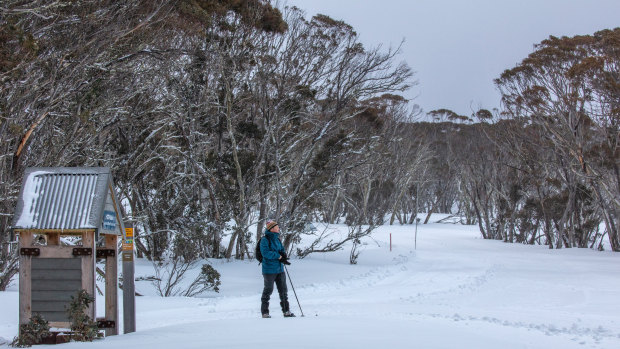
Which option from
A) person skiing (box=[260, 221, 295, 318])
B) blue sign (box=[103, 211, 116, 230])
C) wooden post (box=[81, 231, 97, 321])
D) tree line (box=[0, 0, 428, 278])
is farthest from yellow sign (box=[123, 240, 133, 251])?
tree line (box=[0, 0, 428, 278])

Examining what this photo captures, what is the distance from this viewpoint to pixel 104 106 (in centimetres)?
1327

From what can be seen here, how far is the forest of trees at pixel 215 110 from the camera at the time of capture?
1165 centimetres

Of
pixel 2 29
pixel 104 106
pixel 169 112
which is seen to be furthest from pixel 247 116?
pixel 2 29

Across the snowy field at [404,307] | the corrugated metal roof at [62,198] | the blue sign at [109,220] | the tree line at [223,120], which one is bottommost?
the snowy field at [404,307]

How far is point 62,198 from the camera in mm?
6879

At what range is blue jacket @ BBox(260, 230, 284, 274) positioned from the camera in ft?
29.8

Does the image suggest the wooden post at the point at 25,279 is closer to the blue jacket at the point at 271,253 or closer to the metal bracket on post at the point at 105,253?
the metal bracket on post at the point at 105,253

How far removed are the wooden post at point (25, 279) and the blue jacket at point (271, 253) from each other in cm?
331

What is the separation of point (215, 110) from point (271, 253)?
1146 centimetres

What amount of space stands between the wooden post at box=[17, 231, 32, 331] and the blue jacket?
3.31m

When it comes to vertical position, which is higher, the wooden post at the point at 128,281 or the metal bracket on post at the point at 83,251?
the metal bracket on post at the point at 83,251

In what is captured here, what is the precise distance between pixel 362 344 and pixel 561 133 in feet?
68.3

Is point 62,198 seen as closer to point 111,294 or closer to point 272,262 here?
point 111,294

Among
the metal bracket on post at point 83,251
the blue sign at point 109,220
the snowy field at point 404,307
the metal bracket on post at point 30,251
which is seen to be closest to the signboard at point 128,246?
the blue sign at point 109,220
